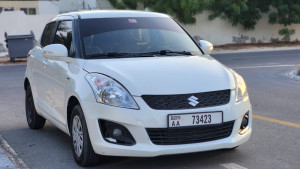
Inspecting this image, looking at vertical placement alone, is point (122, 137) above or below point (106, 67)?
below

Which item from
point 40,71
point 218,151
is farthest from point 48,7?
point 218,151

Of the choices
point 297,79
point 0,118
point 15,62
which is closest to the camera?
point 0,118

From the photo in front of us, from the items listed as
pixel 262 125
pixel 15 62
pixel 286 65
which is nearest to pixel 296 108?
pixel 262 125

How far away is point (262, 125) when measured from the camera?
7961mm

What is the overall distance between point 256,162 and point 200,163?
59 centimetres

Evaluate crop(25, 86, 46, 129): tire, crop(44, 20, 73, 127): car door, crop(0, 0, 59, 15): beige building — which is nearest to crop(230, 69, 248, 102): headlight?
crop(44, 20, 73, 127): car door

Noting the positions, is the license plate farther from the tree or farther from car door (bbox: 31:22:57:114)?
the tree

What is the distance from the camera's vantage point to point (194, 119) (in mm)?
5324

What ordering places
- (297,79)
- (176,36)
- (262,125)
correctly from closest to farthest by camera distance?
(176,36)
(262,125)
(297,79)

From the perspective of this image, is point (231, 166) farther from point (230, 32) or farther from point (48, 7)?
point (48, 7)

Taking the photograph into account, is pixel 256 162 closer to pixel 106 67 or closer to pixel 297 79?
pixel 106 67

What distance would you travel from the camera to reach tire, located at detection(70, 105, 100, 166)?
18.4 ft

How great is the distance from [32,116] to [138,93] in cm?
330

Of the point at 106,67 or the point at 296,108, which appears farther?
the point at 296,108
